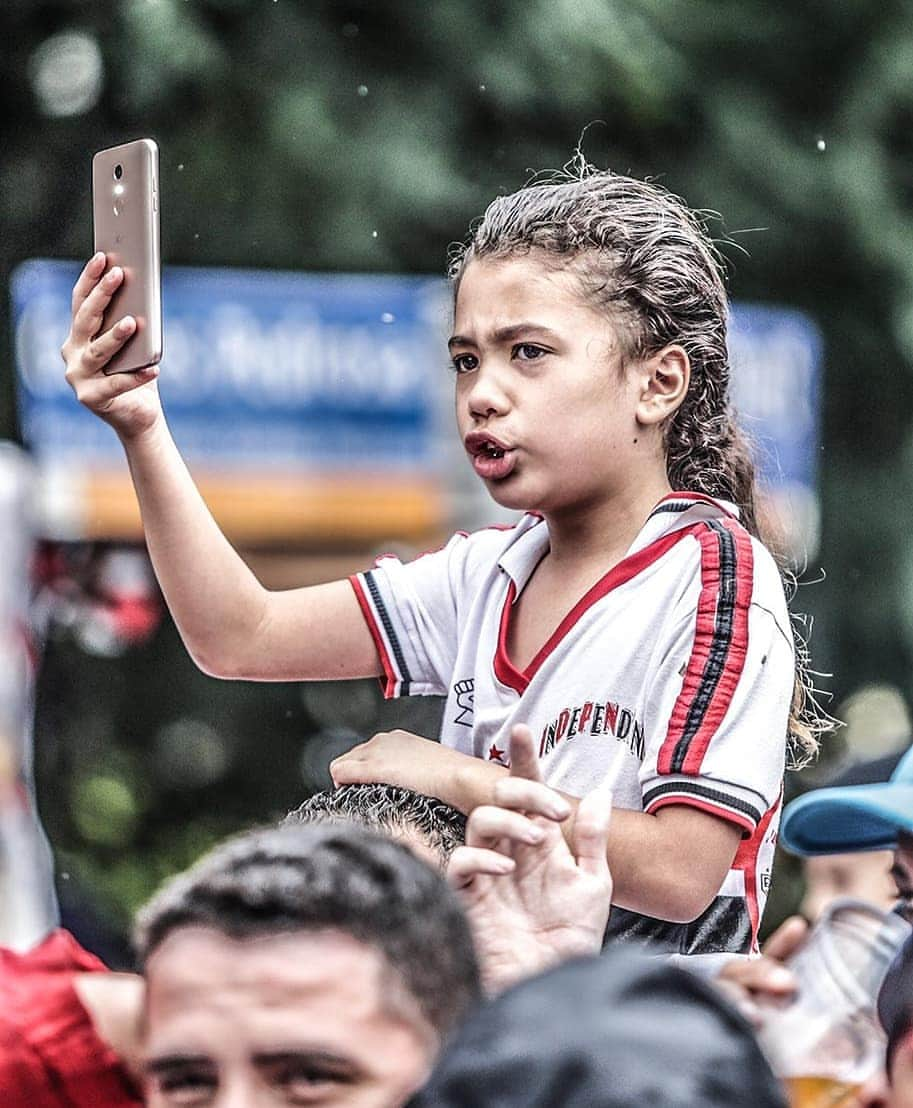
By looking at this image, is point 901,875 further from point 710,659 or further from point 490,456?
point 490,456

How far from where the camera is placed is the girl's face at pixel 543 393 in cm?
182

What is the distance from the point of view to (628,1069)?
813 millimetres

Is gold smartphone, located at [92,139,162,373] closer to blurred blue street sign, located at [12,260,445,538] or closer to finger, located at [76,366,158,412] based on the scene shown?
finger, located at [76,366,158,412]

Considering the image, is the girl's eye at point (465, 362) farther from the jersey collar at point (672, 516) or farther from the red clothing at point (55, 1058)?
the red clothing at point (55, 1058)

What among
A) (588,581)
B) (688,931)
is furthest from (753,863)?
(588,581)

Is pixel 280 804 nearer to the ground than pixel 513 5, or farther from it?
nearer to the ground

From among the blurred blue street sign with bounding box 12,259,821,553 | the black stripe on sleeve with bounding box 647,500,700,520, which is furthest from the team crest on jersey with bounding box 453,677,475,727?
the blurred blue street sign with bounding box 12,259,821,553

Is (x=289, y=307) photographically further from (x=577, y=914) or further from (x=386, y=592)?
(x=577, y=914)

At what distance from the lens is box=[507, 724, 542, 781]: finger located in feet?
4.68

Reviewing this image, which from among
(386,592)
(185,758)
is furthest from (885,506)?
(386,592)

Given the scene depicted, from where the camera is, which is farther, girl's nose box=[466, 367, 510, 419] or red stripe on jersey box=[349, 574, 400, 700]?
red stripe on jersey box=[349, 574, 400, 700]

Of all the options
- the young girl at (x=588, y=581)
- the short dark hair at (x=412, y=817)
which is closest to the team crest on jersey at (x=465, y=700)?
the young girl at (x=588, y=581)

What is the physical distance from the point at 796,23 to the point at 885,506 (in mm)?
1060

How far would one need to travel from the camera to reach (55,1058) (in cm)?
120
